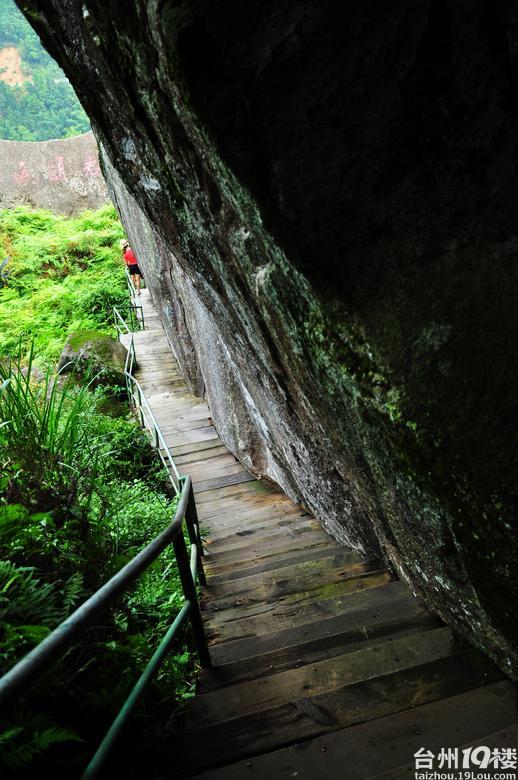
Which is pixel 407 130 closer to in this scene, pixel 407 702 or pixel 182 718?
pixel 407 702

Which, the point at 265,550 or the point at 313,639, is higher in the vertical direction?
the point at 313,639

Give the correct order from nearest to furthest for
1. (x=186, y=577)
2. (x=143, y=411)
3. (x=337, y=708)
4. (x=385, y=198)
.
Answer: (x=385, y=198), (x=337, y=708), (x=186, y=577), (x=143, y=411)

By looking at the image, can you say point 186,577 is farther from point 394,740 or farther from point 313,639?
point 394,740

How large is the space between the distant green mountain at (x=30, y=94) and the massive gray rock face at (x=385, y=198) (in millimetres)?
31327

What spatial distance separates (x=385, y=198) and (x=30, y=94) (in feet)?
116

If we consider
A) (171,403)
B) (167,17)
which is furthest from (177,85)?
(171,403)

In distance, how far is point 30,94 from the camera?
3005 centimetres

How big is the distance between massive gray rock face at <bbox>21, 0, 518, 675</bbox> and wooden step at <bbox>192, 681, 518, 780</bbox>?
0.31 meters

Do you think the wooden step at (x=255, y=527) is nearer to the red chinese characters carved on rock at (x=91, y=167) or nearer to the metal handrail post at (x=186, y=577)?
the metal handrail post at (x=186, y=577)

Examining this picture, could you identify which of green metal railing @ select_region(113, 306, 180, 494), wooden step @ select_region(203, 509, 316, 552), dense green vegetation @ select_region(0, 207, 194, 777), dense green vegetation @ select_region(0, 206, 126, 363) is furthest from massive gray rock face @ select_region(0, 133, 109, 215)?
wooden step @ select_region(203, 509, 316, 552)

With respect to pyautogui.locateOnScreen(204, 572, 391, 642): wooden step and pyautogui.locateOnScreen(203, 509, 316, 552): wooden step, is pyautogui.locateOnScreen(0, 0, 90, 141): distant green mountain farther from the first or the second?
pyautogui.locateOnScreen(204, 572, 391, 642): wooden step

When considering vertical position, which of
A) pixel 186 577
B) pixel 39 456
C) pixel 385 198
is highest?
pixel 385 198

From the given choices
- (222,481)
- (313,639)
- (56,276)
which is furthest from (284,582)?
(56,276)

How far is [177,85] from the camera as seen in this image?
204 cm
